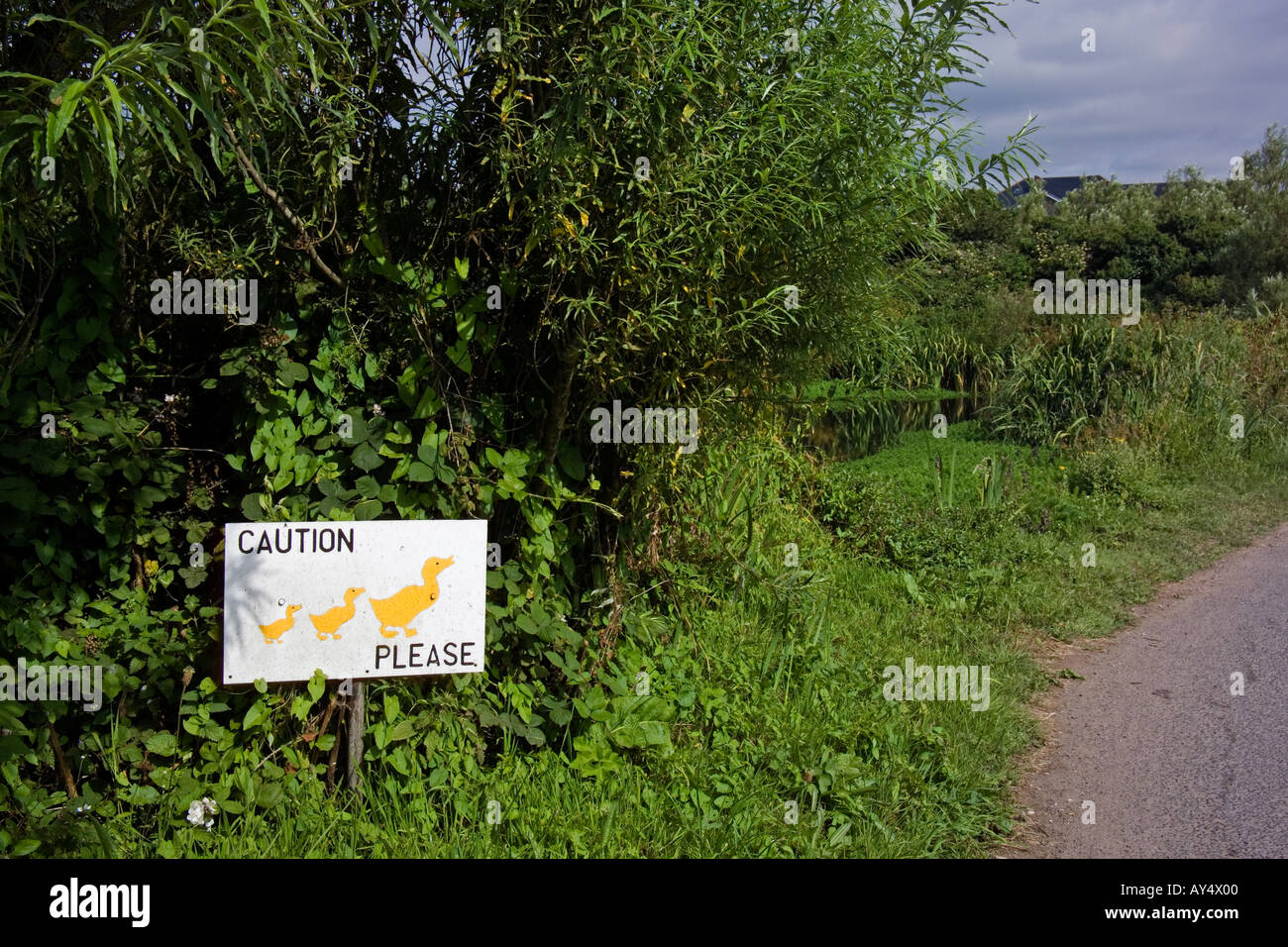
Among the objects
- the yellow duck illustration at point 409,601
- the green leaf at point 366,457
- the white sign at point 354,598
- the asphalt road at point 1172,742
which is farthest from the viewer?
the asphalt road at point 1172,742

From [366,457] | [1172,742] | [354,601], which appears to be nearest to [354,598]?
[354,601]

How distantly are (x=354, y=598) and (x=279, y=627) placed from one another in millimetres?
237

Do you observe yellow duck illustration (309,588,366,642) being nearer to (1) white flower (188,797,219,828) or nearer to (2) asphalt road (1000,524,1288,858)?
(1) white flower (188,797,219,828)

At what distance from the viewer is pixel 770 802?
3648 millimetres

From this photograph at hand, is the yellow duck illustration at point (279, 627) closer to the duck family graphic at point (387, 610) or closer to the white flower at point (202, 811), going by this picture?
the duck family graphic at point (387, 610)

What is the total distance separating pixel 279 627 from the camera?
3033 millimetres

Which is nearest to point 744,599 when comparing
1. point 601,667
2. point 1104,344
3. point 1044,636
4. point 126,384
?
point 601,667

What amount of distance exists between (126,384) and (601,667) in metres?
2.05

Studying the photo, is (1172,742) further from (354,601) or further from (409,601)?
(354,601)

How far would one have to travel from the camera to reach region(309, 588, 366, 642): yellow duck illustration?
3.06 metres

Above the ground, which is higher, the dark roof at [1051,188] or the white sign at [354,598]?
the dark roof at [1051,188]

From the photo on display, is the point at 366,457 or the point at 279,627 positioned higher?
the point at 366,457

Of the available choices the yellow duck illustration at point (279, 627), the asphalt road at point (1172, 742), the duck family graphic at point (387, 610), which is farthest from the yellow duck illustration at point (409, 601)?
the asphalt road at point (1172, 742)

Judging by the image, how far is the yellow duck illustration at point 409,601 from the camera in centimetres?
313
